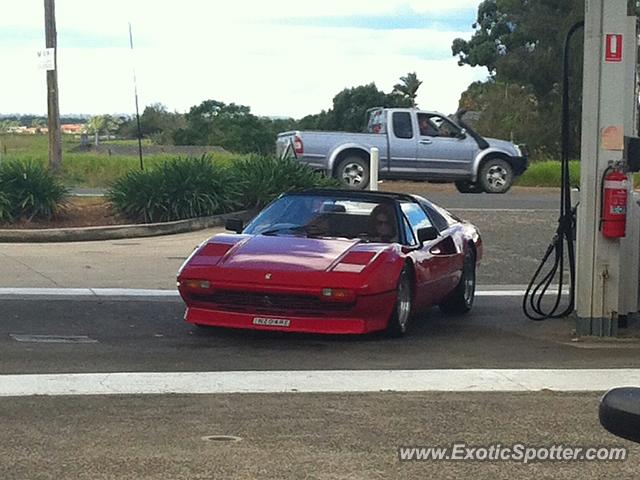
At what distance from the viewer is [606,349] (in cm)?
877

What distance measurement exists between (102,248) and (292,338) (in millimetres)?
6689

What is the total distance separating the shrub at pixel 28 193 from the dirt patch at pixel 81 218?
127 mm

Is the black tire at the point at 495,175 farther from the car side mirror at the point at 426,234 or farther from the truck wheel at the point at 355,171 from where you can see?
the car side mirror at the point at 426,234

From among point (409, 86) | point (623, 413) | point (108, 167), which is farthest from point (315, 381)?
point (409, 86)

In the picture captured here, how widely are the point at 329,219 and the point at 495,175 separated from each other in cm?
1403

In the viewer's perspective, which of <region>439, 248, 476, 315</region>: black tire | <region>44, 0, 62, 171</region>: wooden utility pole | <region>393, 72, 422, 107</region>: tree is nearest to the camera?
A: <region>439, 248, 476, 315</region>: black tire

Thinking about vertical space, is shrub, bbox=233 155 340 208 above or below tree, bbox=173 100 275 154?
below

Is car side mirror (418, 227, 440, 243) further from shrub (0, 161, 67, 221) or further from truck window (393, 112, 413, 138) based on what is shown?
truck window (393, 112, 413, 138)

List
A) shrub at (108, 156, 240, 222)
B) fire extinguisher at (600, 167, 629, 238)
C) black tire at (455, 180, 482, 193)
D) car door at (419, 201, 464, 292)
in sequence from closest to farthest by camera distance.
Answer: fire extinguisher at (600, 167, 629, 238), car door at (419, 201, 464, 292), shrub at (108, 156, 240, 222), black tire at (455, 180, 482, 193)

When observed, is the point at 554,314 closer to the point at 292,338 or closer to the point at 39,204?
the point at 292,338

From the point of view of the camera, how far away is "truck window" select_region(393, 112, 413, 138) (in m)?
22.7

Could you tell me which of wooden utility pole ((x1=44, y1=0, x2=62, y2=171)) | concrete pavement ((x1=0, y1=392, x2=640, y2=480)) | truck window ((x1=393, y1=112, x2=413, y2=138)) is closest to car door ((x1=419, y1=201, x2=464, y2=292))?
concrete pavement ((x1=0, y1=392, x2=640, y2=480))

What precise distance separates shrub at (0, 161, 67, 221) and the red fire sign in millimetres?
9896

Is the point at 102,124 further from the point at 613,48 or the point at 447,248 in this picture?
the point at 613,48
